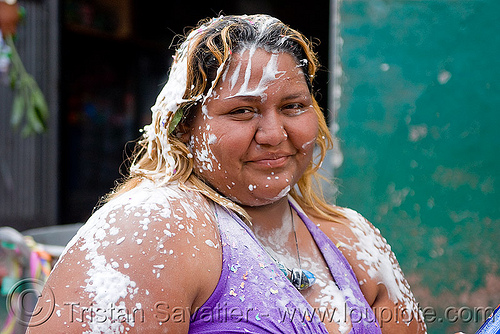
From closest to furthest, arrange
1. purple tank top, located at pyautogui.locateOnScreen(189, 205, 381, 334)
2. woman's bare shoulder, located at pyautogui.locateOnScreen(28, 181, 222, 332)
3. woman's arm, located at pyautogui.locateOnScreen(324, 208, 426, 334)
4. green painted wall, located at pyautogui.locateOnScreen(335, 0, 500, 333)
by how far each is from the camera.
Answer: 1. woman's bare shoulder, located at pyautogui.locateOnScreen(28, 181, 222, 332)
2. purple tank top, located at pyautogui.locateOnScreen(189, 205, 381, 334)
3. woman's arm, located at pyautogui.locateOnScreen(324, 208, 426, 334)
4. green painted wall, located at pyautogui.locateOnScreen(335, 0, 500, 333)

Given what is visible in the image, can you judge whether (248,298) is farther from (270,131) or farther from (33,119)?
(33,119)

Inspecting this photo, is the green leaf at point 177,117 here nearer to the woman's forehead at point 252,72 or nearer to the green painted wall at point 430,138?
the woman's forehead at point 252,72

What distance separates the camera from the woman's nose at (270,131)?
4.96 ft

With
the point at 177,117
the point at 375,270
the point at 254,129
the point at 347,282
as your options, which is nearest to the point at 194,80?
the point at 177,117

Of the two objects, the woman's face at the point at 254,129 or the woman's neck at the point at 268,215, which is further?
the woman's neck at the point at 268,215

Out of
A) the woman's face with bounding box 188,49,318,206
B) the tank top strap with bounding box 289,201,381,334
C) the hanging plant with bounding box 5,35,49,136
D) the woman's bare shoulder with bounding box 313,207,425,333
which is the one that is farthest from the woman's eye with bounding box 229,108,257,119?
the hanging plant with bounding box 5,35,49,136

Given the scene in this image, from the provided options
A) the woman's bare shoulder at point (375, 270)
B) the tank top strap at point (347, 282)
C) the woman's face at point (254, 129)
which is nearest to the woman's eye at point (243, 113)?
the woman's face at point (254, 129)

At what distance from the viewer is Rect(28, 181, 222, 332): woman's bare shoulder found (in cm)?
123

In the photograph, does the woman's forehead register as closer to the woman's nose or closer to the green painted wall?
the woman's nose

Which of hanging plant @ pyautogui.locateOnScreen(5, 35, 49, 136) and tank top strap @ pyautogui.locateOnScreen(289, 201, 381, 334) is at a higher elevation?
hanging plant @ pyautogui.locateOnScreen(5, 35, 49, 136)

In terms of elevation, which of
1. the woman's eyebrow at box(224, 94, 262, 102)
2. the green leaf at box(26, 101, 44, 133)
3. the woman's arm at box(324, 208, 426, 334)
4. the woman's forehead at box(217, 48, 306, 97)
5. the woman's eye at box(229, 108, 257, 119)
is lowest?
the woman's arm at box(324, 208, 426, 334)

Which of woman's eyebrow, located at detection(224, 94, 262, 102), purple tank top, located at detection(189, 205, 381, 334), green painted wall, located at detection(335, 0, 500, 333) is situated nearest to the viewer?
purple tank top, located at detection(189, 205, 381, 334)

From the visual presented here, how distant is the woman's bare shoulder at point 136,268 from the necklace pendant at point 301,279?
0.27m

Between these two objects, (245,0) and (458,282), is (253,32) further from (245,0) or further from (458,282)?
(245,0)
